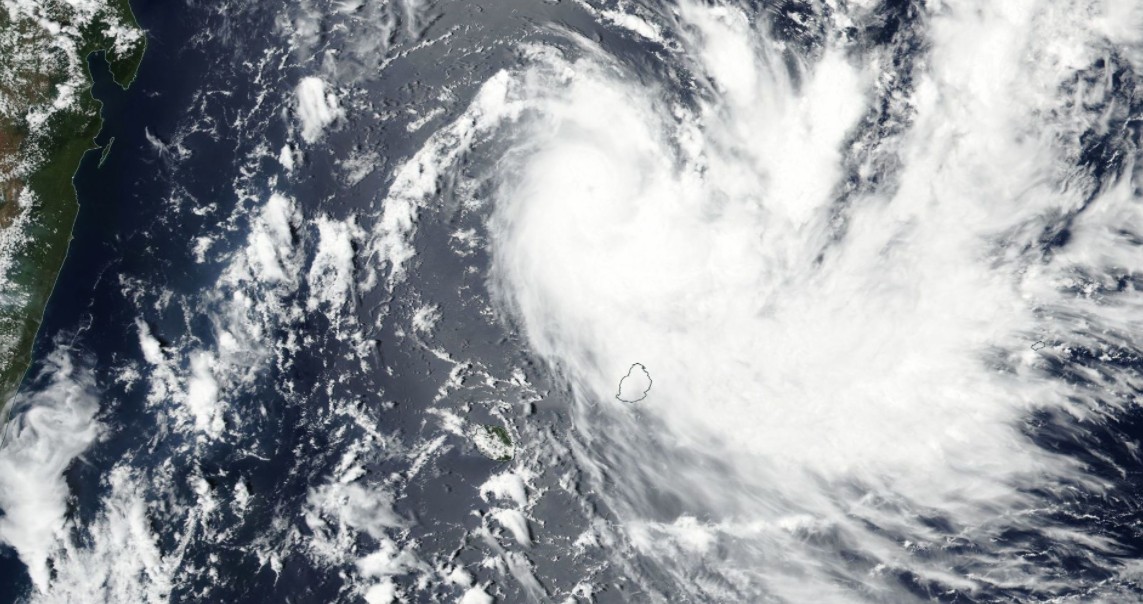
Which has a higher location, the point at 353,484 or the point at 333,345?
the point at 333,345

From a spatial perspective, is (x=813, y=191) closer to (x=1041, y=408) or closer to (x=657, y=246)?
(x=657, y=246)

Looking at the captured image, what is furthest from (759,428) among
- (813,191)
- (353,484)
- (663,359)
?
(353,484)

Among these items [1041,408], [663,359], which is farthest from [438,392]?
[1041,408]

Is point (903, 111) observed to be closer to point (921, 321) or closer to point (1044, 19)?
point (1044, 19)

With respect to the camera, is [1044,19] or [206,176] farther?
[206,176]

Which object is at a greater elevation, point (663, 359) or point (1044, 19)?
point (1044, 19)

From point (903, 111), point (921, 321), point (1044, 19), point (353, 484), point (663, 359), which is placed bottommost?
point (353, 484)
